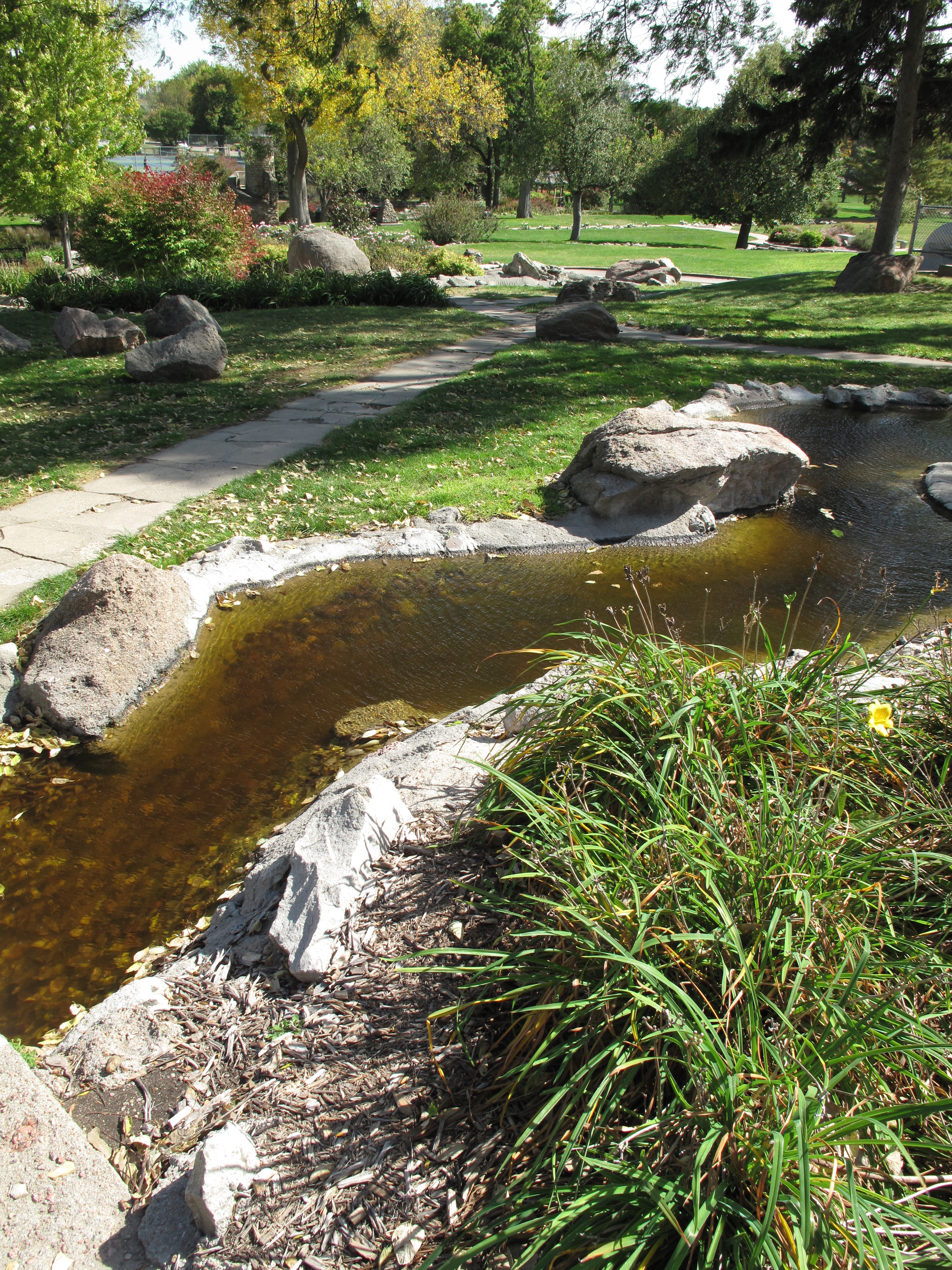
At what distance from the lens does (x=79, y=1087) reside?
2438mm

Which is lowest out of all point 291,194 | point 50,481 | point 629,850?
point 50,481

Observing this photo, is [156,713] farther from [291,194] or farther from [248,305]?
[291,194]

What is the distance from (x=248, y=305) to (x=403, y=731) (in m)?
15.9

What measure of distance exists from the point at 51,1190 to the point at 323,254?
2129 cm

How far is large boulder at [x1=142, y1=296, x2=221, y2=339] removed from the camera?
42.3ft

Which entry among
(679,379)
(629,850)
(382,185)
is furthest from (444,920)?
(382,185)

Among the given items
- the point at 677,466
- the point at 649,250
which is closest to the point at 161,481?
the point at 677,466

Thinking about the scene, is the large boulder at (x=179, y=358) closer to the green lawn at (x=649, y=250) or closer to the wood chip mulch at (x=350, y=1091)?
the wood chip mulch at (x=350, y=1091)

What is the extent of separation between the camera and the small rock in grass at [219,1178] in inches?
73.8

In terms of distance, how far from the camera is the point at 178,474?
7.73 m

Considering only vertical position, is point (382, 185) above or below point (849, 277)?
above

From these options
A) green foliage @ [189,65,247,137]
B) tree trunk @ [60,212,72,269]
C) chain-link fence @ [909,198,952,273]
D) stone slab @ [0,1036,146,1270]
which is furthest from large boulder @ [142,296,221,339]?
green foliage @ [189,65,247,137]

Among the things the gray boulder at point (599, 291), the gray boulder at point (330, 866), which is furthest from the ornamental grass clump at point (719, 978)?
the gray boulder at point (599, 291)

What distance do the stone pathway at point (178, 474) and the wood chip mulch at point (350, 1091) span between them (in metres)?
3.97
